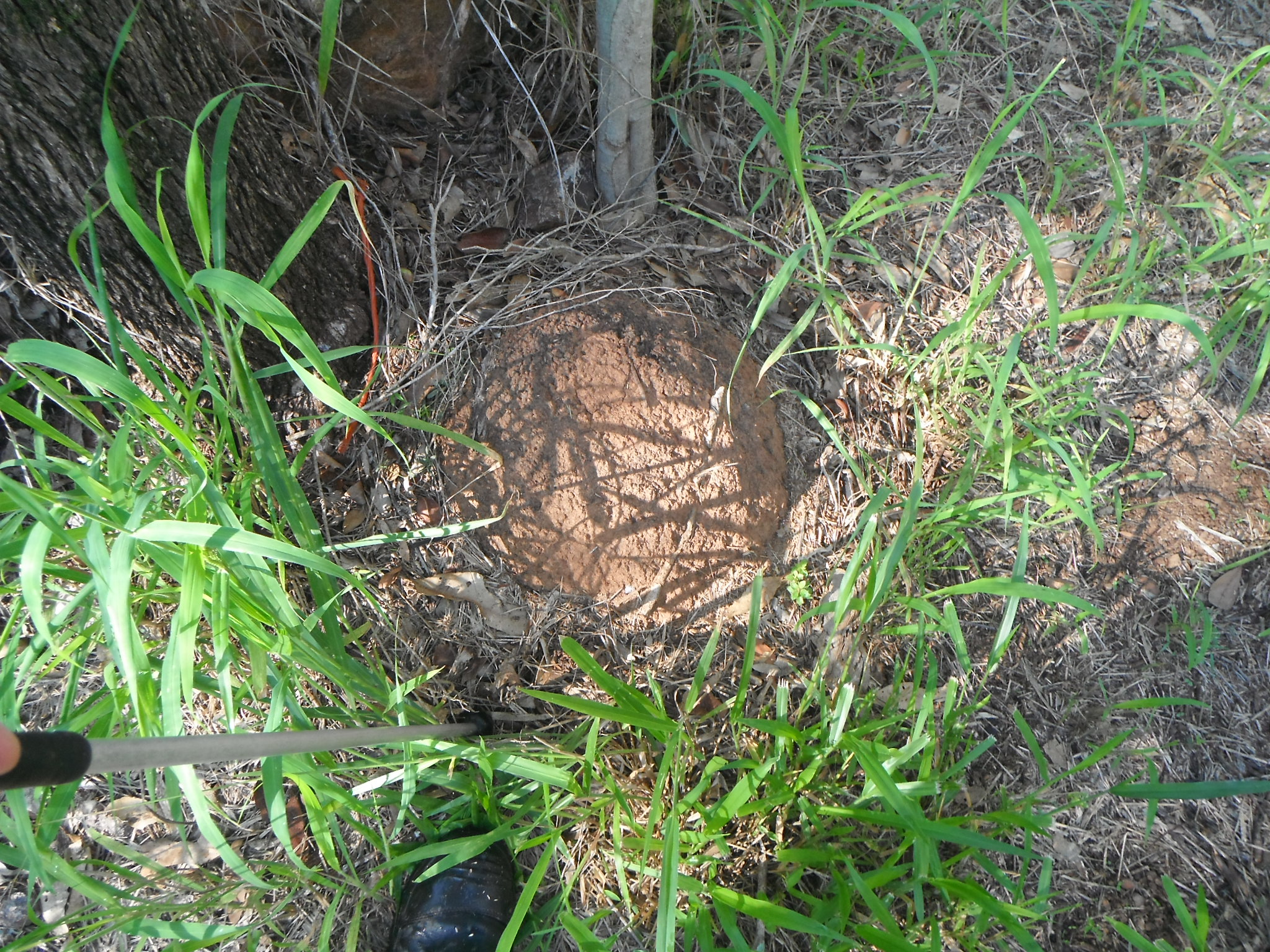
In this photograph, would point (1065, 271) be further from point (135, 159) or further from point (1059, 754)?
point (135, 159)

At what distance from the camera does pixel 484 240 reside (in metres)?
1.70

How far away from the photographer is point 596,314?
5.24 feet

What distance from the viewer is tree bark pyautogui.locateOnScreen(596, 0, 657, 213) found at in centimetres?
138

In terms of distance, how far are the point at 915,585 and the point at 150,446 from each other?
5.06 ft

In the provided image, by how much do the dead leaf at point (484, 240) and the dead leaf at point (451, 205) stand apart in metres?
0.06

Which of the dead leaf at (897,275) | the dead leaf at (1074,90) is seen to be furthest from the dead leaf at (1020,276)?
the dead leaf at (1074,90)

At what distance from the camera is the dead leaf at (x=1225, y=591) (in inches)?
67.1

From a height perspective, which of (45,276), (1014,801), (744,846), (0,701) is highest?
(45,276)

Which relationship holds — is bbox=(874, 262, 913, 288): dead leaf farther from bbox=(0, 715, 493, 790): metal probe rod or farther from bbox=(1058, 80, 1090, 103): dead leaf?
bbox=(0, 715, 493, 790): metal probe rod

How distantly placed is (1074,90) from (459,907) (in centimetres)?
247

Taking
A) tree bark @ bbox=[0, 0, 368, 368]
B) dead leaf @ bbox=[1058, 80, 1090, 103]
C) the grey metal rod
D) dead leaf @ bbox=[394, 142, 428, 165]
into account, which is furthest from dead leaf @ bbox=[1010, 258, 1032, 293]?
the grey metal rod

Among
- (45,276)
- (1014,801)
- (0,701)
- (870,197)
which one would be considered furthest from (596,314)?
(1014,801)

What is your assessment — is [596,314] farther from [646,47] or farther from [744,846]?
[744,846]

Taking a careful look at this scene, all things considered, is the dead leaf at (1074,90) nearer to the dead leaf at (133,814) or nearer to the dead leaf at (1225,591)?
the dead leaf at (1225,591)
